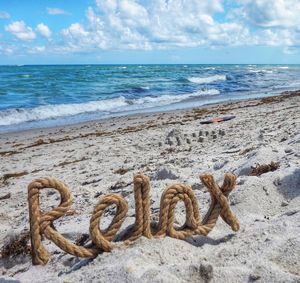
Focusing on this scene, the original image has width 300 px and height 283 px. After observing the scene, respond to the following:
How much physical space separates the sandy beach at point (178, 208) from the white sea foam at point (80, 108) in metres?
10.6

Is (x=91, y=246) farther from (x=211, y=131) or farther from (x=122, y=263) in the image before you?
(x=211, y=131)

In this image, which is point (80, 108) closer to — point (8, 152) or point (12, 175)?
point (8, 152)

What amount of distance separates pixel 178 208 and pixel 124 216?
126 cm

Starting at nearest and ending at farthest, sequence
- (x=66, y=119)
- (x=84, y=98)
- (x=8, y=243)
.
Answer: (x=8, y=243) < (x=66, y=119) < (x=84, y=98)

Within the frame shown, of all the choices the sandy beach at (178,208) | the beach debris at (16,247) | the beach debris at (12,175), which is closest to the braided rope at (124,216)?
the sandy beach at (178,208)

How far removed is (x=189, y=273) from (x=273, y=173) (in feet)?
7.86

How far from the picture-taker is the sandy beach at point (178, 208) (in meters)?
3.17

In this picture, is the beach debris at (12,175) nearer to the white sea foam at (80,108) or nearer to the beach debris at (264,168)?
the beach debris at (264,168)

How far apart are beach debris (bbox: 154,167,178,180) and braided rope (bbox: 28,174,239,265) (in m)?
2.51

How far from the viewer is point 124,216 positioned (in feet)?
11.3

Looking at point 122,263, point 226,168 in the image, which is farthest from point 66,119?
point 122,263

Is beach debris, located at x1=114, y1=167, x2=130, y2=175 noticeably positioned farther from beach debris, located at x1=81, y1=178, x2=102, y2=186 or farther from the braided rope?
the braided rope

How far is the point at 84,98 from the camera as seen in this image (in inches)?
1181

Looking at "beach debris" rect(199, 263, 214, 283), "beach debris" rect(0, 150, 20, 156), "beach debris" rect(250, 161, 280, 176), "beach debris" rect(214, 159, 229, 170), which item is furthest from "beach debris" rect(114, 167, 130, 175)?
"beach debris" rect(0, 150, 20, 156)
